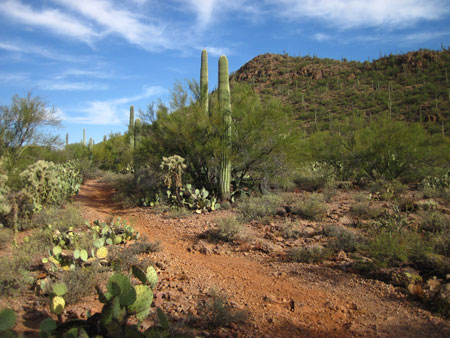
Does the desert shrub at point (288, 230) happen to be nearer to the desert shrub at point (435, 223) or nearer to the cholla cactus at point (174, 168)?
the desert shrub at point (435, 223)

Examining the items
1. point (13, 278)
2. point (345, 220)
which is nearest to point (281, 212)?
point (345, 220)

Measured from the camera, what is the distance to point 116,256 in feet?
17.9

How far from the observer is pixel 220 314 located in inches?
141

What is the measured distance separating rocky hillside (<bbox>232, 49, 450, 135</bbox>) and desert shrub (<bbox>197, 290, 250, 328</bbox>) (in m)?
21.2

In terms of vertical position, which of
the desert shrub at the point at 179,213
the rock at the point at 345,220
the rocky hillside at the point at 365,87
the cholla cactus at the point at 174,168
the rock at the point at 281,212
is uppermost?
the rocky hillside at the point at 365,87

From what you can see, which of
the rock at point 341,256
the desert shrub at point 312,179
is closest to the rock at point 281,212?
the rock at point 341,256

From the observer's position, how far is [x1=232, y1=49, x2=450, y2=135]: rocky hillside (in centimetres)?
2759

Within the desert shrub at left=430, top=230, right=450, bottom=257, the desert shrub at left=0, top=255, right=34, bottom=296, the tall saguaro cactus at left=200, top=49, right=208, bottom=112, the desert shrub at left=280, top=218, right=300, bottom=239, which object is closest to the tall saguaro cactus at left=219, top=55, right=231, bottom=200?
the tall saguaro cactus at left=200, top=49, right=208, bottom=112

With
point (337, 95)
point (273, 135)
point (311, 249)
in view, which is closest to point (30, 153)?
point (273, 135)

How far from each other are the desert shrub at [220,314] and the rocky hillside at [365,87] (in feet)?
69.5

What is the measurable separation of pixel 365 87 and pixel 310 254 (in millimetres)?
33496

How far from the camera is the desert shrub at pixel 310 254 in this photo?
5.77 m

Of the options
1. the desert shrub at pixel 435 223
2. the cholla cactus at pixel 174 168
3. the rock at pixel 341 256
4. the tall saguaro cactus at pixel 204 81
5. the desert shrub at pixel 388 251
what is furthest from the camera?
the tall saguaro cactus at pixel 204 81

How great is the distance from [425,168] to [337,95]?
22484 millimetres
